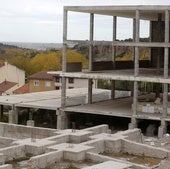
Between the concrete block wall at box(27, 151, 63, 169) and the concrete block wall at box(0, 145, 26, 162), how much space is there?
1.89 meters

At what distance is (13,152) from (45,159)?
228 cm

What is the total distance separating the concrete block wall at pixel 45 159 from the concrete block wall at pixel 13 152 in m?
1.89

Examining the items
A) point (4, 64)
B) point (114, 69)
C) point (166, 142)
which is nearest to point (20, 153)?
point (166, 142)

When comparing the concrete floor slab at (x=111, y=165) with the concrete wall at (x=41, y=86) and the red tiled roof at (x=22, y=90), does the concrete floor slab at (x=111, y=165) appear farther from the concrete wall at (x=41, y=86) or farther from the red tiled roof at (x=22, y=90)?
the concrete wall at (x=41, y=86)

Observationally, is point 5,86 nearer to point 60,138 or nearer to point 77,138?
point 77,138

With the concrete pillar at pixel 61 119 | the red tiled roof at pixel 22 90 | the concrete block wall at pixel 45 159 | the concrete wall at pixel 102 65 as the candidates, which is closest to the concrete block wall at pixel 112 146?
the concrete block wall at pixel 45 159

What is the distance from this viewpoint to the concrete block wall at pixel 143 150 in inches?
1101

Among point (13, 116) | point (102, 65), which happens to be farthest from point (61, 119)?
point (102, 65)

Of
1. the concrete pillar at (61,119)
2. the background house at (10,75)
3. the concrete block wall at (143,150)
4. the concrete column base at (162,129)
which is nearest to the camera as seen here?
the concrete block wall at (143,150)

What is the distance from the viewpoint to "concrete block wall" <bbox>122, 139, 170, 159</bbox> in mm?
27969

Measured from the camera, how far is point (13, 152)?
26266mm

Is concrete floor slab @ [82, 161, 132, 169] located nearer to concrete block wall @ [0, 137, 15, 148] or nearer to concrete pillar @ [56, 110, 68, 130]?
concrete block wall @ [0, 137, 15, 148]

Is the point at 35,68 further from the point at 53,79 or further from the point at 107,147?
the point at 107,147

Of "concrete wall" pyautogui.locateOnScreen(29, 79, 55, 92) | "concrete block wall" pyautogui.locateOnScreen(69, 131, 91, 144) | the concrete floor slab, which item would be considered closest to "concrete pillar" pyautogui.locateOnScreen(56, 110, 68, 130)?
"concrete block wall" pyautogui.locateOnScreen(69, 131, 91, 144)
